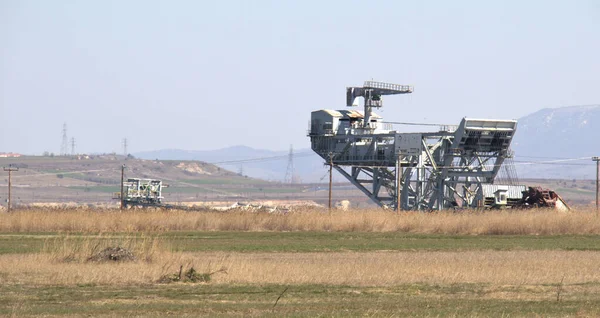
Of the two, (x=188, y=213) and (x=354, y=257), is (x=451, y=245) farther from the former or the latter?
(x=188, y=213)

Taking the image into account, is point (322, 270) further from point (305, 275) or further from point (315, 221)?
point (315, 221)

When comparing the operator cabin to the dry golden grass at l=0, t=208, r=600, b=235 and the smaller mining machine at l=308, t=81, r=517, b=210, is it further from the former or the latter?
the dry golden grass at l=0, t=208, r=600, b=235

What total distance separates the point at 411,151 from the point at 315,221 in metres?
34.7

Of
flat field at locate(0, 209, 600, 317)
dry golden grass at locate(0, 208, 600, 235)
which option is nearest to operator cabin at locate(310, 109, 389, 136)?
dry golden grass at locate(0, 208, 600, 235)

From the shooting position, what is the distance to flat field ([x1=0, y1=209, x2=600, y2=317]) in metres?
24.5

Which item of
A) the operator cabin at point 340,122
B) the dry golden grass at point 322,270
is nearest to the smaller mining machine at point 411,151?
the operator cabin at point 340,122

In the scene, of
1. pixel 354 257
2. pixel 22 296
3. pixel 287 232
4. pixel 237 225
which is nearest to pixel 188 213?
pixel 237 225

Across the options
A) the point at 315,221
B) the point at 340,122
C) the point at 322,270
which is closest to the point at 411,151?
the point at 340,122

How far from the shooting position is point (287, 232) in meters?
60.2

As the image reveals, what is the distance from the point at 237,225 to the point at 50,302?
38.9m

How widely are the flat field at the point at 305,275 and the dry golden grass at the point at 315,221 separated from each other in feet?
5.67

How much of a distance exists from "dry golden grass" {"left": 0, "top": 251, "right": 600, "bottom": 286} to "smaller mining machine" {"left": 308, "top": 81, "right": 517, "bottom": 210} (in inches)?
1949

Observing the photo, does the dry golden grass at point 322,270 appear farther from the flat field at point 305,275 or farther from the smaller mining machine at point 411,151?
the smaller mining machine at point 411,151

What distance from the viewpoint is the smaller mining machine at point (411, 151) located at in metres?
93.9
